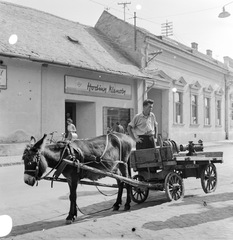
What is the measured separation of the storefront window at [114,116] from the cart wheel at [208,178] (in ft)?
45.9

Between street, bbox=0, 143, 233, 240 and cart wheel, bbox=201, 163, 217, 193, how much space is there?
17cm

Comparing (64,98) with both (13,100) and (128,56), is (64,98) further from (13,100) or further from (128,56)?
(128,56)

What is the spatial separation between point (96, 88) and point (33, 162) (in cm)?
1638

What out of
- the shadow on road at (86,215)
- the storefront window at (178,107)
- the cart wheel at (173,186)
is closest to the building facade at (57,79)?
the storefront window at (178,107)

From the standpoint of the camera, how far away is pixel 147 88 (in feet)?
80.6

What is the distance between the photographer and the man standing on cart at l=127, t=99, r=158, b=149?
23.7 feet

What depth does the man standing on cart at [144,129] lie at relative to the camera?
7230 millimetres

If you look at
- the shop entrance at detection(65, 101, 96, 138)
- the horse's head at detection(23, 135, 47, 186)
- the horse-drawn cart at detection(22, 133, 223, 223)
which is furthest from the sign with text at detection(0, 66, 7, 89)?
the horse's head at detection(23, 135, 47, 186)

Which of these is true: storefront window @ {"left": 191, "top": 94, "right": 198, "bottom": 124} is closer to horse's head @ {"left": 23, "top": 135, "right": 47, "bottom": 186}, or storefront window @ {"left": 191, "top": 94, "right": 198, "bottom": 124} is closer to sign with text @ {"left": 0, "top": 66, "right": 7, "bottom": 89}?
sign with text @ {"left": 0, "top": 66, "right": 7, "bottom": 89}

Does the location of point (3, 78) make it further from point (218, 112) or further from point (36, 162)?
point (218, 112)

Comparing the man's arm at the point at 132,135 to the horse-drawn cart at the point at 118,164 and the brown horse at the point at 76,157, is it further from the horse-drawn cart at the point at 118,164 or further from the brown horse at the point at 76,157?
the brown horse at the point at 76,157

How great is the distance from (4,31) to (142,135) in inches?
491

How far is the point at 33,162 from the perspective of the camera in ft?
16.6

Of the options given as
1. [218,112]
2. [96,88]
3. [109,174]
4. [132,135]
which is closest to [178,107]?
[218,112]
